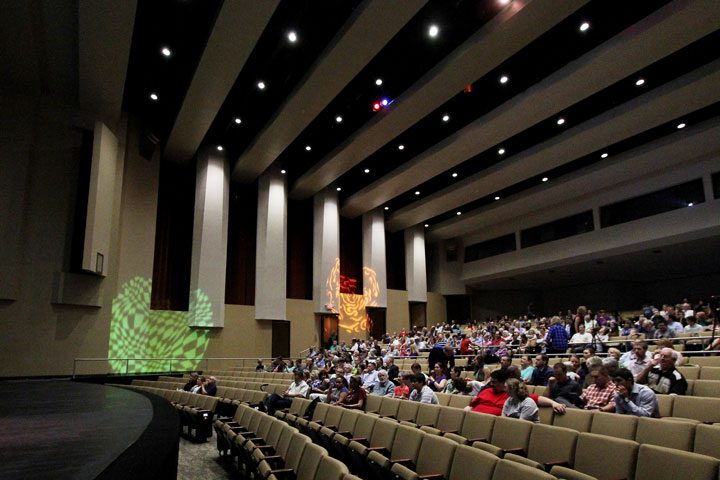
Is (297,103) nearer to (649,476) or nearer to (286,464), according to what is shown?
(286,464)

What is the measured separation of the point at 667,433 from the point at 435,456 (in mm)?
1262

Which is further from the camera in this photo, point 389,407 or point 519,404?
point 389,407

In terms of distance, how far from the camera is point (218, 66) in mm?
9383

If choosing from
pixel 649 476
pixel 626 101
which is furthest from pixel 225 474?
pixel 626 101

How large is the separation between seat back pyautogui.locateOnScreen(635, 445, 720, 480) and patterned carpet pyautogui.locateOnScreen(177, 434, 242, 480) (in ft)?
11.0

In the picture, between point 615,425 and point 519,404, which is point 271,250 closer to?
point 519,404

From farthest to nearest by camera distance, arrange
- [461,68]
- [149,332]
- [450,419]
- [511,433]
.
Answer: [149,332] → [461,68] → [450,419] → [511,433]

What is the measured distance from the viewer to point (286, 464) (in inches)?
128

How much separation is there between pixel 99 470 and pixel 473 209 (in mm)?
15950

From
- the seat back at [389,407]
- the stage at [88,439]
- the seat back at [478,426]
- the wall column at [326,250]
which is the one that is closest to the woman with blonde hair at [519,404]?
the seat back at [478,426]

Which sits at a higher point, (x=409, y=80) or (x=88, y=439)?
(x=409, y=80)

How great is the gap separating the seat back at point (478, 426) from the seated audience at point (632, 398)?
89 cm

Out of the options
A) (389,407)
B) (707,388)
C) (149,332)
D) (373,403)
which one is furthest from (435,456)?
(149,332)

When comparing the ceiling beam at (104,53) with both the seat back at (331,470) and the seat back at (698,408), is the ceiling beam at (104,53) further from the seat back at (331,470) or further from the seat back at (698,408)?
the seat back at (698,408)
